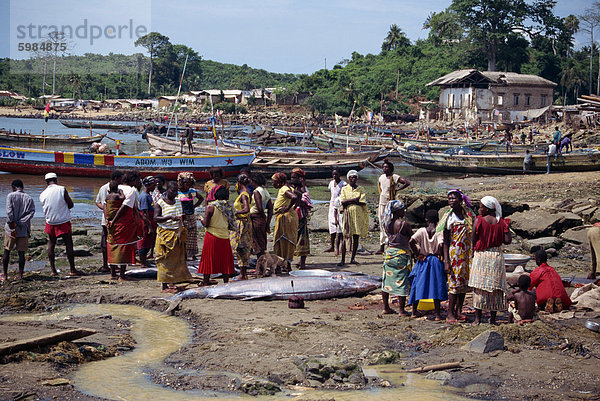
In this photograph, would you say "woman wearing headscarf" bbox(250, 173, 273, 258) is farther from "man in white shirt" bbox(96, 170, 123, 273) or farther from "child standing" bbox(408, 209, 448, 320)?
"child standing" bbox(408, 209, 448, 320)

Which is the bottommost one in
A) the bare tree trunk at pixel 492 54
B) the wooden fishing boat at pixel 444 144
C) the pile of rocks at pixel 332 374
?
the pile of rocks at pixel 332 374

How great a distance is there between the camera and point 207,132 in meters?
59.5

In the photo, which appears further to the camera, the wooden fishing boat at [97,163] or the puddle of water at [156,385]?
the wooden fishing boat at [97,163]

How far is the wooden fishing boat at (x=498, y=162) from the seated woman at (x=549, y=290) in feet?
69.9

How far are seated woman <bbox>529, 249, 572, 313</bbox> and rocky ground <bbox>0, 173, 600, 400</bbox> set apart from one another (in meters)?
0.20

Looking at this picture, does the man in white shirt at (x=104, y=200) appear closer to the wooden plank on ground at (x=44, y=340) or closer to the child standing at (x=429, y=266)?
the wooden plank on ground at (x=44, y=340)

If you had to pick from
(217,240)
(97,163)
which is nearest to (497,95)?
(97,163)

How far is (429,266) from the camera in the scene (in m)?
6.84

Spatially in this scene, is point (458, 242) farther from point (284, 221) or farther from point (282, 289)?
point (284, 221)

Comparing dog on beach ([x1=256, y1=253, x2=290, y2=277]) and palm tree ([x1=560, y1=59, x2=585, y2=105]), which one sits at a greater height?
palm tree ([x1=560, y1=59, x2=585, y2=105])

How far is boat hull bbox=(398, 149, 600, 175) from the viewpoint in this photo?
2641 centimetres

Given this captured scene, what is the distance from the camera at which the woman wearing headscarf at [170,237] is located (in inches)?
320

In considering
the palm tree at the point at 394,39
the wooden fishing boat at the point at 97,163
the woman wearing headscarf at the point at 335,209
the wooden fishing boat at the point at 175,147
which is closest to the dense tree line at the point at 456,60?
the palm tree at the point at 394,39

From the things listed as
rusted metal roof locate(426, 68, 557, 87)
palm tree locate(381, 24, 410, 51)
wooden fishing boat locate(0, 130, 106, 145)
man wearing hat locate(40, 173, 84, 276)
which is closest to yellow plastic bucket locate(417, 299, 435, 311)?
man wearing hat locate(40, 173, 84, 276)
